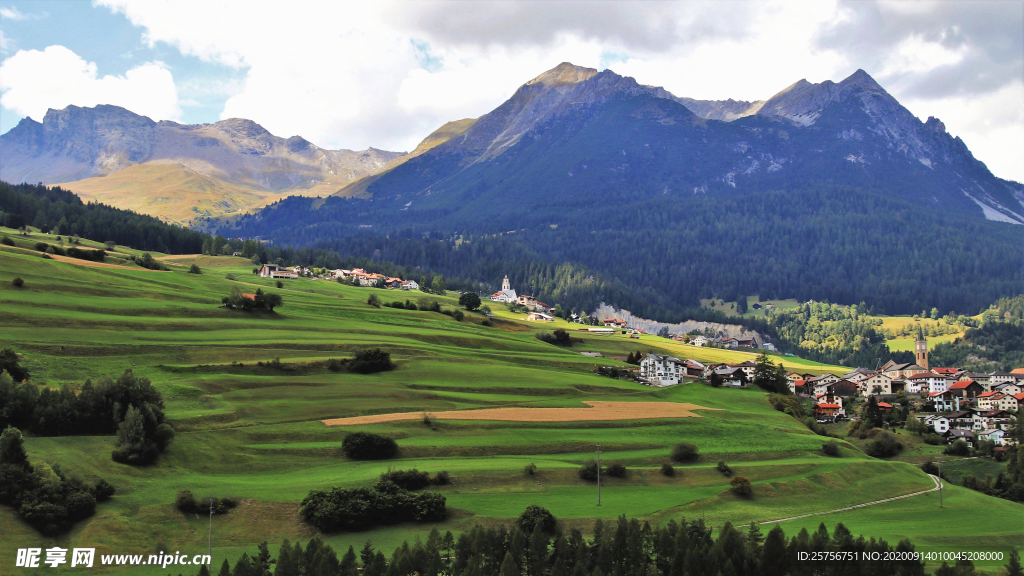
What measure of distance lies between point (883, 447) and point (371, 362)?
64452 mm

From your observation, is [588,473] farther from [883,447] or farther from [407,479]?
[883,447]

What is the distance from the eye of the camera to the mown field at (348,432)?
58.2m

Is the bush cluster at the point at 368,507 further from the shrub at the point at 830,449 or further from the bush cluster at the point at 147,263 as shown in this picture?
the bush cluster at the point at 147,263

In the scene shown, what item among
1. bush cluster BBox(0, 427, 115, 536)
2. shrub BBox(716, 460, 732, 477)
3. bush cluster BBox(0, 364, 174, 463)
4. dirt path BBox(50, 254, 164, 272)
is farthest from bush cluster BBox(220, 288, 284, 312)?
shrub BBox(716, 460, 732, 477)

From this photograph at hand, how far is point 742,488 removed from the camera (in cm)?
7025

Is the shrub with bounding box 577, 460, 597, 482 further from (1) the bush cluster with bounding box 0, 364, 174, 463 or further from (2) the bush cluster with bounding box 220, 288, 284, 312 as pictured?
(2) the bush cluster with bounding box 220, 288, 284, 312

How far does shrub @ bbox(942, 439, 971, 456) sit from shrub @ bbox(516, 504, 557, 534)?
215 feet

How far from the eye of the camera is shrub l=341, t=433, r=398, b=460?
69625 mm

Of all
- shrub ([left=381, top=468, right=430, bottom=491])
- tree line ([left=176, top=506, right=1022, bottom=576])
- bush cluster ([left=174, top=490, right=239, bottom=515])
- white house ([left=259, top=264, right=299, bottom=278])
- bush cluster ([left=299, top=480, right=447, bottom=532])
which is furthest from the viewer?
white house ([left=259, top=264, right=299, bottom=278])

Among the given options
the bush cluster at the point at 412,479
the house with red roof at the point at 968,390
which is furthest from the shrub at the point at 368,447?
the house with red roof at the point at 968,390

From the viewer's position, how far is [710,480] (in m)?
73.2

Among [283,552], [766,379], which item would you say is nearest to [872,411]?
[766,379]

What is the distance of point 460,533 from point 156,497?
21.9m

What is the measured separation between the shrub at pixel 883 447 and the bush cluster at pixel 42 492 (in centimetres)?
8568
